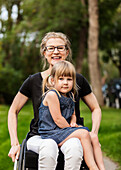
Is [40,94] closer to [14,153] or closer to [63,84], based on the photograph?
[63,84]

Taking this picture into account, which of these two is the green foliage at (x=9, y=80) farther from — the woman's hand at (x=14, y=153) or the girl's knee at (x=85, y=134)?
the girl's knee at (x=85, y=134)

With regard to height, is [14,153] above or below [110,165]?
above

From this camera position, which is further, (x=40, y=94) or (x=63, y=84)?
(x=40, y=94)

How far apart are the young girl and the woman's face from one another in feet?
1.26

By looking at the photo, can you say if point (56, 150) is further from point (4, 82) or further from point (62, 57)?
point (4, 82)

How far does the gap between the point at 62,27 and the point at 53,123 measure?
57.4 ft

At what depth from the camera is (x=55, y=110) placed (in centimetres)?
301

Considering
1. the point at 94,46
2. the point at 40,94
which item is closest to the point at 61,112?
the point at 40,94

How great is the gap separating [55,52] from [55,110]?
75 centimetres

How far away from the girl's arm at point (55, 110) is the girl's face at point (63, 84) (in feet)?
0.26

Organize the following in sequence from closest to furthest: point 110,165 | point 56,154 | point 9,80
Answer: point 56,154 → point 110,165 → point 9,80

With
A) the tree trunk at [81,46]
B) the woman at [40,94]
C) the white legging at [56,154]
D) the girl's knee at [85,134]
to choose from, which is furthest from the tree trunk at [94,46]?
the white legging at [56,154]

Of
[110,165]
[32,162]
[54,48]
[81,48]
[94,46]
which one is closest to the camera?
[32,162]

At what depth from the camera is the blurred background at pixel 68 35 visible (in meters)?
16.1
